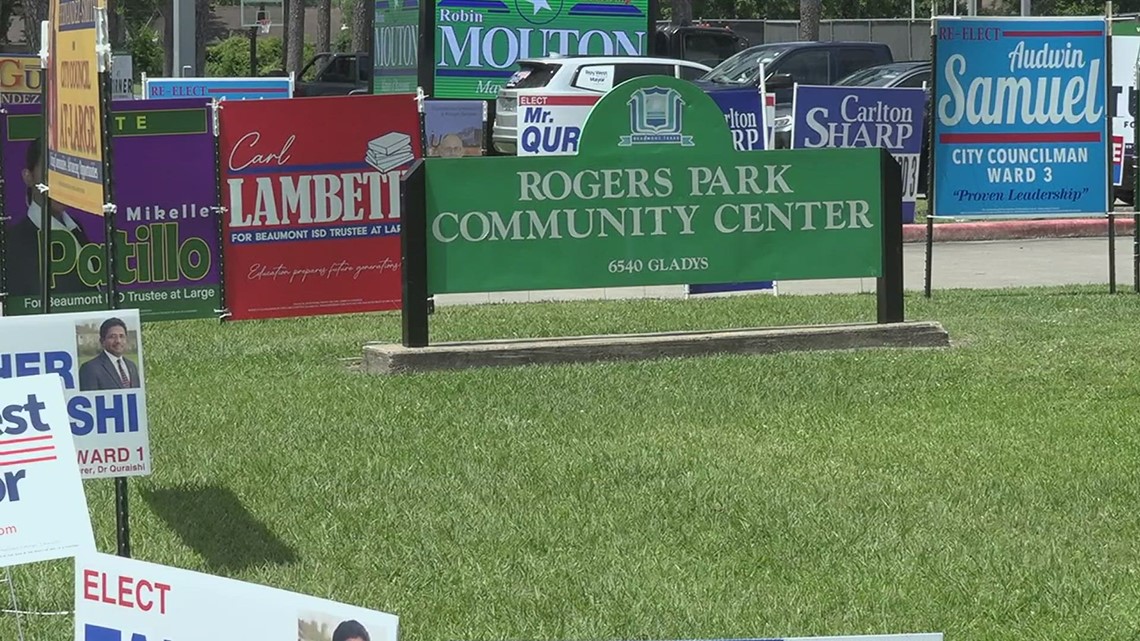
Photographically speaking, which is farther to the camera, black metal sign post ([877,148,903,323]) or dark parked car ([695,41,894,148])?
dark parked car ([695,41,894,148])

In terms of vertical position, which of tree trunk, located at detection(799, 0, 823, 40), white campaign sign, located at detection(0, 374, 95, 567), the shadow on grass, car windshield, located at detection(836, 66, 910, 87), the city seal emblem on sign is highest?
tree trunk, located at detection(799, 0, 823, 40)

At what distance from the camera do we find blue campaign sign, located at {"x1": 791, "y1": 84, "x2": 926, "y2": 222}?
14.5 metres

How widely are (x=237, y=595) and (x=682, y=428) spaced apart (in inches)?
198

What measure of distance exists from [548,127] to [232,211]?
5572 millimetres

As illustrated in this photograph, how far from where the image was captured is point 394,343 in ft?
33.9

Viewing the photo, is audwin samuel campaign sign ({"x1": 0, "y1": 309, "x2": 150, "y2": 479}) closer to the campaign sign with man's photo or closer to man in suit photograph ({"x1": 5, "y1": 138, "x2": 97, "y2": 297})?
man in suit photograph ({"x1": 5, "y1": 138, "x2": 97, "y2": 297})

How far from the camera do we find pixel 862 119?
48.3ft

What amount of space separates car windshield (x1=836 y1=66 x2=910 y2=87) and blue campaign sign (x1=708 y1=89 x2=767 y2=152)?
27.7 ft

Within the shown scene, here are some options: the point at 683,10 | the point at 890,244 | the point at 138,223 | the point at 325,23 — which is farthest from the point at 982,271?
the point at 325,23

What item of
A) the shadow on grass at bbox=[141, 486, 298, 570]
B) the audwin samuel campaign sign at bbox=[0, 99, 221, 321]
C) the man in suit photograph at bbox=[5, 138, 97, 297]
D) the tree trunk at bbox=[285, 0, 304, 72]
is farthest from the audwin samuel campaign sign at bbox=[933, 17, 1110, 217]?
the tree trunk at bbox=[285, 0, 304, 72]

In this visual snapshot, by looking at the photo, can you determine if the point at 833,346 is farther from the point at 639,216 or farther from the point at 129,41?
the point at 129,41

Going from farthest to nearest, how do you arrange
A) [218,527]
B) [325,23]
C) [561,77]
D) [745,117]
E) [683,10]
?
[325,23], [683,10], [561,77], [745,117], [218,527]

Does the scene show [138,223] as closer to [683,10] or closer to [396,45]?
[396,45]

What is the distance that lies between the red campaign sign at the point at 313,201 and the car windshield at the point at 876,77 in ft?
39.7
